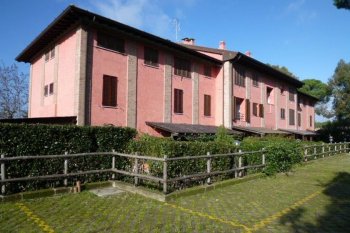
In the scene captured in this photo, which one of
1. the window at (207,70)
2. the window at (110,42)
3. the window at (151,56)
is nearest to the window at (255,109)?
the window at (207,70)

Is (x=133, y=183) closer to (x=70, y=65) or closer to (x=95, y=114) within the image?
(x=95, y=114)

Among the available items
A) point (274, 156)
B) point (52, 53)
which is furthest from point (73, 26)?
point (274, 156)

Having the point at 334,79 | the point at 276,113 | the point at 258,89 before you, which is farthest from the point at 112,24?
the point at 334,79

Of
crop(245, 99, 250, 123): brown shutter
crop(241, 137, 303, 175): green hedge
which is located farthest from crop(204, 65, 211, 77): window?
crop(241, 137, 303, 175): green hedge

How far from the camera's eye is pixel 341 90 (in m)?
55.4

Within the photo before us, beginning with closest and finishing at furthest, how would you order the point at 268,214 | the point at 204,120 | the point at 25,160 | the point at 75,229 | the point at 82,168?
1. the point at 75,229
2. the point at 268,214
3. the point at 25,160
4. the point at 82,168
5. the point at 204,120

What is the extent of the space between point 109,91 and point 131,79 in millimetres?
1755

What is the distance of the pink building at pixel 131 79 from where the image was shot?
16.0m

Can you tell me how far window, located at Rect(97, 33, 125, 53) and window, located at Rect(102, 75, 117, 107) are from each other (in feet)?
5.64

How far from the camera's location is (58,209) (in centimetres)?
813

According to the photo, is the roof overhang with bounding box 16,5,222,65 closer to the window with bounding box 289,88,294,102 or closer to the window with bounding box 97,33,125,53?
the window with bounding box 97,33,125,53

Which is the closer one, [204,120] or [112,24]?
[112,24]

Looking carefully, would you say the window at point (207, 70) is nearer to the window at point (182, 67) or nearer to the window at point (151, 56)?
the window at point (182, 67)

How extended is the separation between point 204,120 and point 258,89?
924 centimetres
